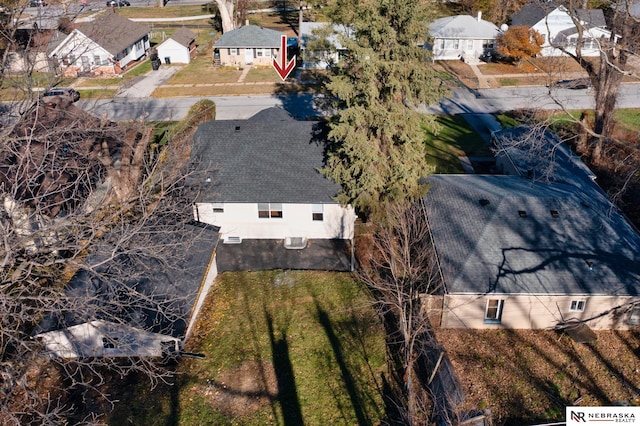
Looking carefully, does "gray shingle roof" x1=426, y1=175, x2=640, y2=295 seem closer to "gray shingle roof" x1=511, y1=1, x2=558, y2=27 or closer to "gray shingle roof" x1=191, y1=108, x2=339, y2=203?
"gray shingle roof" x1=191, y1=108, x2=339, y2=203

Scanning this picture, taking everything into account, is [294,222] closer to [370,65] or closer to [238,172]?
[238,172]

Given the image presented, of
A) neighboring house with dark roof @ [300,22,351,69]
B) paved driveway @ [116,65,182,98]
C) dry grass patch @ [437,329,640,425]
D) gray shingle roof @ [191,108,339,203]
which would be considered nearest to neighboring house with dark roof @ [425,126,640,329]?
dry grass patch @ [437,329,640,425]

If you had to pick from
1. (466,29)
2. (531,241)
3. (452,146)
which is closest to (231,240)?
(531,241)

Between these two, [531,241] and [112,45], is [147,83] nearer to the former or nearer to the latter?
[112,45]

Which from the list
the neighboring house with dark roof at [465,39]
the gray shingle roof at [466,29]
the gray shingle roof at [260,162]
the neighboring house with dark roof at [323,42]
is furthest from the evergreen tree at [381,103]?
the gray shingle roof at [466,29]

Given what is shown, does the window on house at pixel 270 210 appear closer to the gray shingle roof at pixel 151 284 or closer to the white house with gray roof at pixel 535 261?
the gray shingle roof at pixel 151 284
